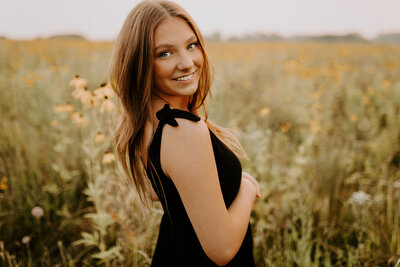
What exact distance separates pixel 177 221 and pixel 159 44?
68 centimetres

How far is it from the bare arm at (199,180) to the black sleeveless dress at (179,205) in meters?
0.05

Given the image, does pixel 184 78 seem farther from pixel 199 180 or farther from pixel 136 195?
pixel 136 195

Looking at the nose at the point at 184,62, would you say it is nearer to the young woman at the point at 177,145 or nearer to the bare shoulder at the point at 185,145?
the young woman at the point at 177,145

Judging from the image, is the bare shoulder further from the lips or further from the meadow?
the meadow

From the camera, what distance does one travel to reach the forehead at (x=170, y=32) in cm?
94

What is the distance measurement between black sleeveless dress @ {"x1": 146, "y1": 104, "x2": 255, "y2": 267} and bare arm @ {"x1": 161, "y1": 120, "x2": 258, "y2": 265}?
0.05 m

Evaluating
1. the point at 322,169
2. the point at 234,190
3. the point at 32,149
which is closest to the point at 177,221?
the point at 234,190

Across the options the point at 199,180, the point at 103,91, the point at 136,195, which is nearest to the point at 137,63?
the point at 199,180

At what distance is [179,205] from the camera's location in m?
0.96

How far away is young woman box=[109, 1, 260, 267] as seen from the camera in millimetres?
776

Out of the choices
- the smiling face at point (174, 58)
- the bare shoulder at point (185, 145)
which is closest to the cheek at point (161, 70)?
the smiling face at point (174, 58)

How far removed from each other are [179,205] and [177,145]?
0.99ft

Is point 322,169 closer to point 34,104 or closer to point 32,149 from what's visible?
point 32,149

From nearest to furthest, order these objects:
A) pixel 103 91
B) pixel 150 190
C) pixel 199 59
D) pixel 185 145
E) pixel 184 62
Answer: pixel 185 145
pixel 184 62
pixel 199 59
pixel 150 190
pixel 103 91
